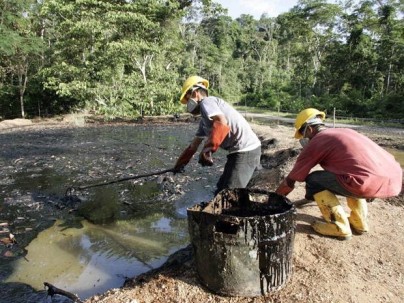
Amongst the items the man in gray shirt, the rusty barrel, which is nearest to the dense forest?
the man in gray shirt

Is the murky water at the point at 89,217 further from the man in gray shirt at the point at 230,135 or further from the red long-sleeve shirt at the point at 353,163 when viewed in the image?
the red long-sleeve shirt at the point at 353,163

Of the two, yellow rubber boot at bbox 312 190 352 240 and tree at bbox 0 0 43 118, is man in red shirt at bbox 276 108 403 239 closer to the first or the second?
yellow rubber boot at bbox 312 190 352 240

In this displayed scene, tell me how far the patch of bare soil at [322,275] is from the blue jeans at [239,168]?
0.92 metres

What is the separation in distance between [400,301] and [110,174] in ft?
25.1

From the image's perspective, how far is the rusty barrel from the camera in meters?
3.08

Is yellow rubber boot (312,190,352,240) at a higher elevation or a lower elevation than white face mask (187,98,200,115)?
lower

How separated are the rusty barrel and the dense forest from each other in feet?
71.0

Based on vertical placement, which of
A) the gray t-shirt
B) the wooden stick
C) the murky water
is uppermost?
the gray t-shirt

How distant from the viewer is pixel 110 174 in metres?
9.64

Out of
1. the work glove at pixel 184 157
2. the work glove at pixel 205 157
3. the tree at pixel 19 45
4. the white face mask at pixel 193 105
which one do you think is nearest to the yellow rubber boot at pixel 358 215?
the work glove at pixel 205 157

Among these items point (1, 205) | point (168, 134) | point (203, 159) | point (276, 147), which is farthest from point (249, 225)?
point (168, 134)

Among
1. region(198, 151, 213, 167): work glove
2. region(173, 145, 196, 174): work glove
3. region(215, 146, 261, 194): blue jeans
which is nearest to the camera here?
region(198, 151, 213, 167): work glove

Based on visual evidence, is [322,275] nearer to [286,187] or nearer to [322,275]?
[322,275]

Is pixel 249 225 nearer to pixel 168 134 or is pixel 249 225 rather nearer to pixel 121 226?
pixel 121 226
